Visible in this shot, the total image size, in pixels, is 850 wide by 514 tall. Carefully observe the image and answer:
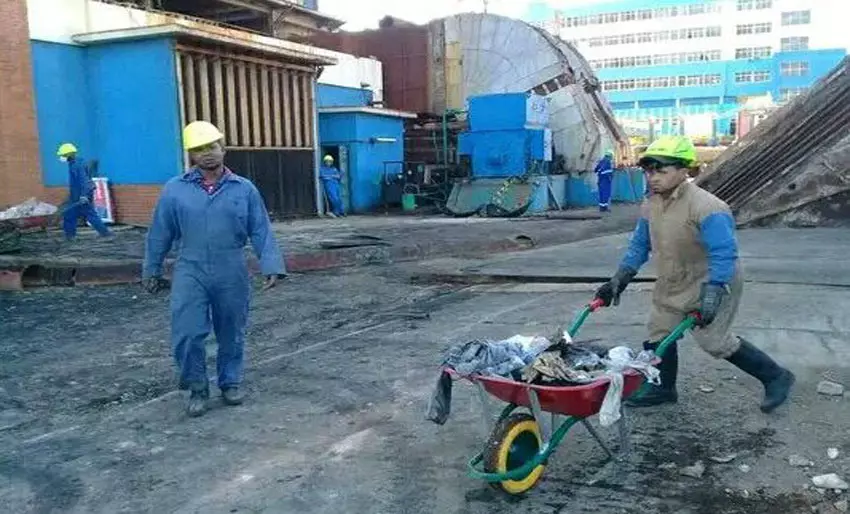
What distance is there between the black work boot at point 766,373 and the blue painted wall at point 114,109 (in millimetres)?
12339

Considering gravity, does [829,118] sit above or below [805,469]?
above

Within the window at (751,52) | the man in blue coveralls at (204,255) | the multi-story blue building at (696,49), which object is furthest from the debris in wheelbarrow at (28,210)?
the window at (751,52)

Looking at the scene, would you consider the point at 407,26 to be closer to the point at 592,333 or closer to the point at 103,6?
the point at 103,6

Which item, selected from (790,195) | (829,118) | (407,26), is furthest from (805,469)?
(407,26)

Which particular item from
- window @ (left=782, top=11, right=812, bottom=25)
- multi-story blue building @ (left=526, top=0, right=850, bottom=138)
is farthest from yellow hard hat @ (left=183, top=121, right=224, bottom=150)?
window @ (left=782, top=11, right=812, bottom=25)

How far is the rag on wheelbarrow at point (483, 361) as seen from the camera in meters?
3.33

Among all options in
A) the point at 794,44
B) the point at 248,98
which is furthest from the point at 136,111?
the point at 794,44

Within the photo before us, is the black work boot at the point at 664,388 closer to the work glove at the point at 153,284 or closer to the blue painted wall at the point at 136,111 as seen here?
the work glove at the point at 153,284

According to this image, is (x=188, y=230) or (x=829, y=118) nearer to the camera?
(x=188, y=230)

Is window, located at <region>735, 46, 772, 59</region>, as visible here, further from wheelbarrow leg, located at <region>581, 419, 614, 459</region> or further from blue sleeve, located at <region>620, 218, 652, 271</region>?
wheelbarrow leg, located at <region>581, 419, 614, 459</region>

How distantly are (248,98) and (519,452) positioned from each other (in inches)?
570

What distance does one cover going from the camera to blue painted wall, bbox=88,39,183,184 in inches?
570

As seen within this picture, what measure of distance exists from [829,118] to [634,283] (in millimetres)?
9482

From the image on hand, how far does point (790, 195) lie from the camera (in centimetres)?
1450
